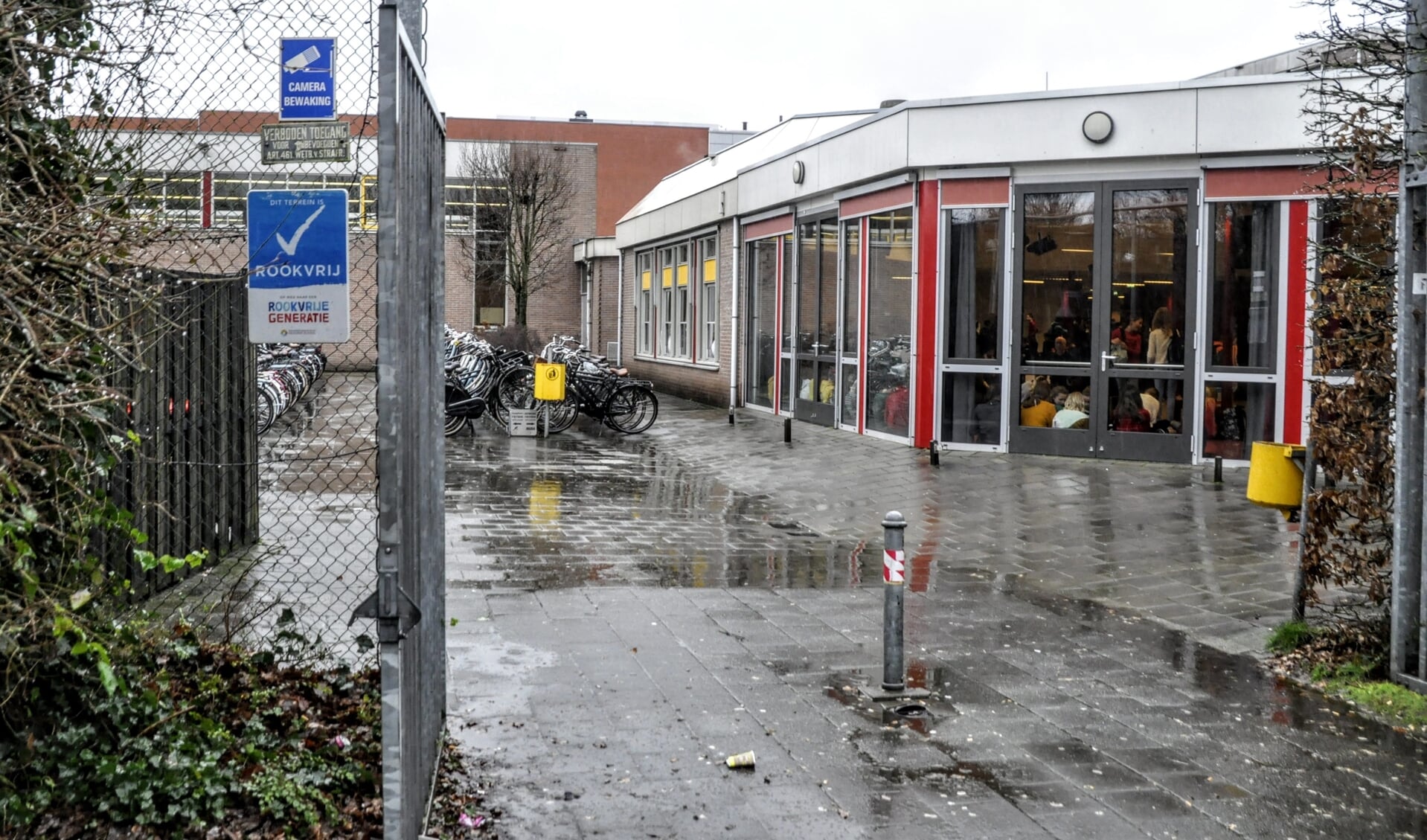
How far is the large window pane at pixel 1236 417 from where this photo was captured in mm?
15336

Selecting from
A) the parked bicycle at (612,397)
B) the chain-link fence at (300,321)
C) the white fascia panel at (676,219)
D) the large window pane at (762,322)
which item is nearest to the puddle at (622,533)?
the chain-link fence at (300,321)

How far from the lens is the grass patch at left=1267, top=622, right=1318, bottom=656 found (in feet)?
24.4

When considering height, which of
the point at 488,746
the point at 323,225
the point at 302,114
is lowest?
the point at 488,746

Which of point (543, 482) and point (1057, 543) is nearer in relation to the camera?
point (1057, 543)

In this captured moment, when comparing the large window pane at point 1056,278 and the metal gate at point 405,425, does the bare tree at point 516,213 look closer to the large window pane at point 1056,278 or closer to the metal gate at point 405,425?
the large window pane at point 1056,278

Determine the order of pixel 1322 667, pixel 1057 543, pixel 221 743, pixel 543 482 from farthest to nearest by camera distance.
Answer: pixel 543 482 < pixel 1057 543 < pixel 1322 667 < pixel 221 743

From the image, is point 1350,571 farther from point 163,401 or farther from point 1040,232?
point 1040,232

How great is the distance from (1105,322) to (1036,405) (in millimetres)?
1293

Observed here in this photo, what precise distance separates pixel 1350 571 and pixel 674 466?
10.4 meters

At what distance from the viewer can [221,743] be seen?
14.5 ft

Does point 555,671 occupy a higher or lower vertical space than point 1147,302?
lower

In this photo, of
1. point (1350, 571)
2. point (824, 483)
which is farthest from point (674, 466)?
point (1350, 571)

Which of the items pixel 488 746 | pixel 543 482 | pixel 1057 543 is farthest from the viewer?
pixel 543 482

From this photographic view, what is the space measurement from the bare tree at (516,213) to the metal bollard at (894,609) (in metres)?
33.4
